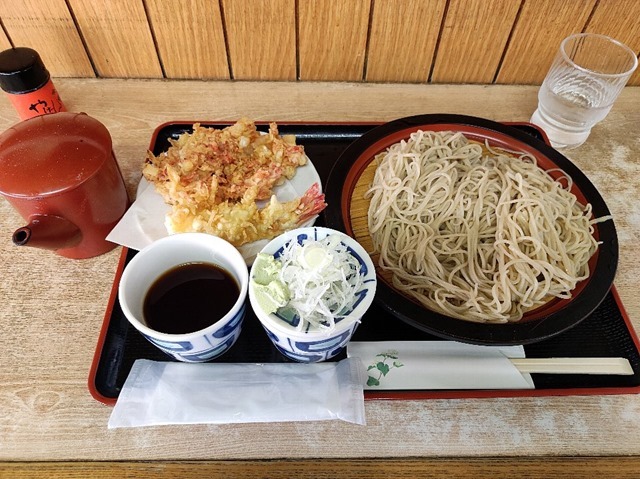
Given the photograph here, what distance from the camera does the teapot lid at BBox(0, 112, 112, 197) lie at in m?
1.11

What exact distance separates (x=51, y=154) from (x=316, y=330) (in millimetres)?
783

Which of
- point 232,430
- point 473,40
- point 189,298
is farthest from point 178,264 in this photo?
point 473,40

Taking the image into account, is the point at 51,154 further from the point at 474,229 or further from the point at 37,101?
the point at 474,229

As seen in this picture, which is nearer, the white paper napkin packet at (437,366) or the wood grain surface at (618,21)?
the white paper napkin packet at (437,366)

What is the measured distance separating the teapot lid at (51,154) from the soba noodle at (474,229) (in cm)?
79

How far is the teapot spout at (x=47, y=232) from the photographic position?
108cm

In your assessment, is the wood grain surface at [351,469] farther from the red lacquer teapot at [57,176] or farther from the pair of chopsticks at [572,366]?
the red lacquer teapot at [57,176]

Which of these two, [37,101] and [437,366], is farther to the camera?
[37,101]

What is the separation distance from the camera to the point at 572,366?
1.19m

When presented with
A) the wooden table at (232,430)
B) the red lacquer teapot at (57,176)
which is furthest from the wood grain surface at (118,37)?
the wooden table at (232,430)

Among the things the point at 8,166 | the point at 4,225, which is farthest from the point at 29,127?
the point at 4,225

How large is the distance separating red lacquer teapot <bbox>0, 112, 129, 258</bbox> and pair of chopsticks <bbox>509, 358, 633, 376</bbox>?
1.16 meters

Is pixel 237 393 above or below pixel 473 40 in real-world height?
below

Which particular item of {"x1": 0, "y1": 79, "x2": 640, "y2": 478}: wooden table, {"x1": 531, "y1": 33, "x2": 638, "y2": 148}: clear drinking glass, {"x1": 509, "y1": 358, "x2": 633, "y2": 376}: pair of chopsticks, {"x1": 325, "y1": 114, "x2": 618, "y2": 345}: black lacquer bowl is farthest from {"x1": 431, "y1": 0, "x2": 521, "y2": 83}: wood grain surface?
{"x1": 509, "y1": 358, "x2": 633, "y2": 376}: pair of chopsticks
